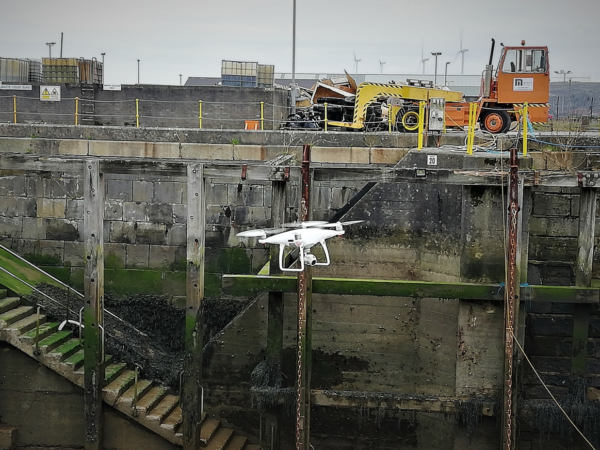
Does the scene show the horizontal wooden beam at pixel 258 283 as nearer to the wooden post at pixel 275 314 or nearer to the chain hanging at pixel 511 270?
the wooden post at pixel 275 314

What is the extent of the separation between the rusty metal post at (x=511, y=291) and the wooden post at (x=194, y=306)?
4.45 metres

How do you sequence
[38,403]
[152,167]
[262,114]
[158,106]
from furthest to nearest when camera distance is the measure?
[158,106], [262,114], [38,403], [152,167]

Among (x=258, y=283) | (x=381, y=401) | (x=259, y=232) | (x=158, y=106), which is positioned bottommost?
(x=381, y=401)

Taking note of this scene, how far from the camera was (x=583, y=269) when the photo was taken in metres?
11.4

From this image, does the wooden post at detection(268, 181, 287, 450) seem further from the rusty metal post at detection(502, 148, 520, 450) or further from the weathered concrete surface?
the rusty metal post at detection(502, 148, 520, 450)

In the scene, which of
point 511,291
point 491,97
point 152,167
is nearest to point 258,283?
point 152,167

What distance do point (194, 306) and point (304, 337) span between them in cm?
175

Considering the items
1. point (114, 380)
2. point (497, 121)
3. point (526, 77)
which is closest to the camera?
point (114, 380)

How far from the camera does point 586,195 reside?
11344 mm

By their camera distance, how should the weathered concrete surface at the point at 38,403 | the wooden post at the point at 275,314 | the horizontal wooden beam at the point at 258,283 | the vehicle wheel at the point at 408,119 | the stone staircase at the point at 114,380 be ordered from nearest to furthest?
the horizontal wooden beam at the point at 258,283 → the wooden post at the point at 275,314 → the stone staircase at the point at 114,380 → the weathered concrete surface at the point at 38,403 → the vehicle wheel at the point at 408,119

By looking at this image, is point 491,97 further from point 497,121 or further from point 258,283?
point 258,283

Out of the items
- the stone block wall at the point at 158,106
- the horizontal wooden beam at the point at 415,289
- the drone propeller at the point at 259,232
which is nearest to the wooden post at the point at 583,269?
the horizontal wooden beam at the point at 415,289

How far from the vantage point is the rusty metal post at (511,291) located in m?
11.1

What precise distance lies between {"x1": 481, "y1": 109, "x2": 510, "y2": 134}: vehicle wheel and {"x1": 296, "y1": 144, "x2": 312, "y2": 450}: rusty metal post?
870 centimetres
